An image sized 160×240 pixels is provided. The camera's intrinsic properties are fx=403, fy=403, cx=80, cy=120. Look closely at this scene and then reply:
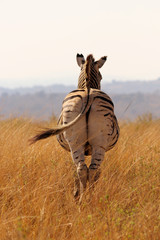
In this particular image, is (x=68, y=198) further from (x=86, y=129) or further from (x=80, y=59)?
(x=80, y=59)

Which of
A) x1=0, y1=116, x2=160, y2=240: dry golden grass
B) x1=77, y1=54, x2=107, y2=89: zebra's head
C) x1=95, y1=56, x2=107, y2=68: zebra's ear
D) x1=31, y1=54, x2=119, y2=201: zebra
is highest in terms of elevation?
x1=95, y1=56, x2=107, y2=68: zebra's ear

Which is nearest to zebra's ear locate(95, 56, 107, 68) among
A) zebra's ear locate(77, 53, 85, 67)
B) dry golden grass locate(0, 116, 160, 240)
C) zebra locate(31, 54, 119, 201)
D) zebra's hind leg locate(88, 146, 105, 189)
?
zebra's ear locate(77, 53, 85, 67)

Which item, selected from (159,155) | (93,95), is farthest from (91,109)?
(159,155)

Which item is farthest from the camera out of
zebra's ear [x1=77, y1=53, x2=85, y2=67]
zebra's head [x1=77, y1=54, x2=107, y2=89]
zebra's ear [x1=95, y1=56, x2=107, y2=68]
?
zebra's ear [x1=77, y1=53, x2=85, y2=67]

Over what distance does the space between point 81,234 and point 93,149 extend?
1345 mm

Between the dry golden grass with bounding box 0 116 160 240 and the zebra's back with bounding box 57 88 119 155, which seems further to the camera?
the zebra's back with bounding box 57 88 119 155

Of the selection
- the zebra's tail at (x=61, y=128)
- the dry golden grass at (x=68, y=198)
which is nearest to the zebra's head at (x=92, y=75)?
the zebra's tail at (x=61, y=128)

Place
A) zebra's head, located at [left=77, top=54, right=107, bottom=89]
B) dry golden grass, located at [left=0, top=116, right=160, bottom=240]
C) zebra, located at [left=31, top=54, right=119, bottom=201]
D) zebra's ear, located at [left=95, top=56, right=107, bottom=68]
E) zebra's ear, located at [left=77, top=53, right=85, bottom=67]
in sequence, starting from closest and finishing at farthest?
dry golden grass, located at [left=0, top=116, right=160, bottom=240], zebra, located at [left=31, top=54, right=119, bottom=201], zebra's head, located at [left=77, top=54, right=107, bottom=89], zebra's ear, located at [left=95, top=56, right=107, bottom=68], zebra's ear, located at [left=77, top=53, right=85, bottom=67]

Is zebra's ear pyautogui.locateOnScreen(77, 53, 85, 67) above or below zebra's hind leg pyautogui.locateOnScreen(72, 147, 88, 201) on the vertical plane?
above

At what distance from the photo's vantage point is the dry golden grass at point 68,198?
3717 mm

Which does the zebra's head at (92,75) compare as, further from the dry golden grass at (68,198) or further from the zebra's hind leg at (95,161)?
the dry golden grass at (68,198)

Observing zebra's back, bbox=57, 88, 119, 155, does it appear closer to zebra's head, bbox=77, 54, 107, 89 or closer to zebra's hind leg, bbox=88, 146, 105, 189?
zebra's hind leg, bbox=88, 146, 105, 189

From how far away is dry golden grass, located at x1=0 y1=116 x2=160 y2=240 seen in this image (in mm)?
3717

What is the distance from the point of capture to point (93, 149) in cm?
479
